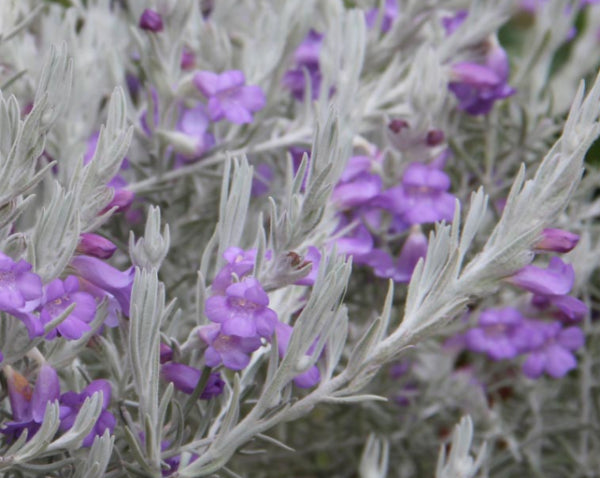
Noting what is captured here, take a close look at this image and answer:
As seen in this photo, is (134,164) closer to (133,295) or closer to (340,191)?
(340,191)

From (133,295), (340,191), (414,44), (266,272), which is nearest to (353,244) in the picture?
(340,191)

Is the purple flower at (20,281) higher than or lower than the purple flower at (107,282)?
higher

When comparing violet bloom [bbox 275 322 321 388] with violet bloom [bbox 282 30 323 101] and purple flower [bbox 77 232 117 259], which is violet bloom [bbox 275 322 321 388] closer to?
purple flower [bbox 77 232 117 259]

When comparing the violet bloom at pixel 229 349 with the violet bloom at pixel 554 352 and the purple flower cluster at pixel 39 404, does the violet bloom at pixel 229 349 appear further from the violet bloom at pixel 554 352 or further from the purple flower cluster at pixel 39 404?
the violet bloom at pixel 554 352

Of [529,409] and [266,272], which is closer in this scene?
[266,272]

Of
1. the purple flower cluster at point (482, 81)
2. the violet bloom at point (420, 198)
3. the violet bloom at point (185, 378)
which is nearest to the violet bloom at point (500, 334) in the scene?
the violet bloom at point (420, 198)

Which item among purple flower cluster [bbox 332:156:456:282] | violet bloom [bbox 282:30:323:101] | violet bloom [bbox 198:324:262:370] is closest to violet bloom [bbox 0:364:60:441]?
→ violet bloom [bbox 198:324:262:370]
